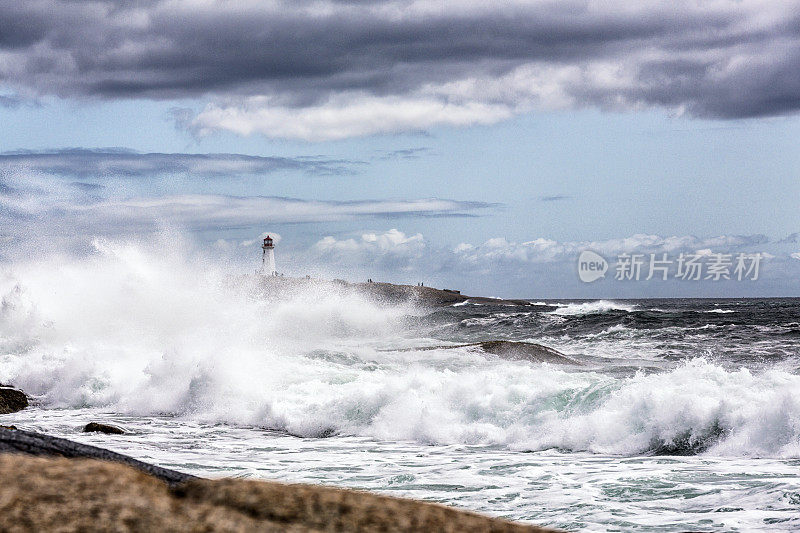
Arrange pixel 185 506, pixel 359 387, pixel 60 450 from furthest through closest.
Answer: pixel 359 387 < pixel 60 450 < pixel 185 506

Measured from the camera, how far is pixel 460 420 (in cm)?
1213

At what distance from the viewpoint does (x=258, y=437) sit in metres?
12.1

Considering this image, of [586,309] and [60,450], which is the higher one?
[60,450]

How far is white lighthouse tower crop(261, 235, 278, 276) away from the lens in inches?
2493

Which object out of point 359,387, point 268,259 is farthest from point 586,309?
point 359,387

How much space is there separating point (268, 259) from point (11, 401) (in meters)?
49.4

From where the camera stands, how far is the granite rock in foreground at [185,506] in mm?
1682

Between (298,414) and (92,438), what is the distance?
3.21 metres

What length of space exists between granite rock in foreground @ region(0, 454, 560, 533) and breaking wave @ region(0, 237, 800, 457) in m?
9.01

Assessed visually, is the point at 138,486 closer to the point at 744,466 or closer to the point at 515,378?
the point at 744,466

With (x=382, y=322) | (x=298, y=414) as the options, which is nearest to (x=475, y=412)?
(x=298, y=414)

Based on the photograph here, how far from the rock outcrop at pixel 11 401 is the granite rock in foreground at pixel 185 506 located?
14246 mm

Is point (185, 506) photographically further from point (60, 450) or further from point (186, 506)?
point (60, 450)

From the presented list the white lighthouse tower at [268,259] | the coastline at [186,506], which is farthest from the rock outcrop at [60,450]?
the white lighthouse tower at [268,259]
